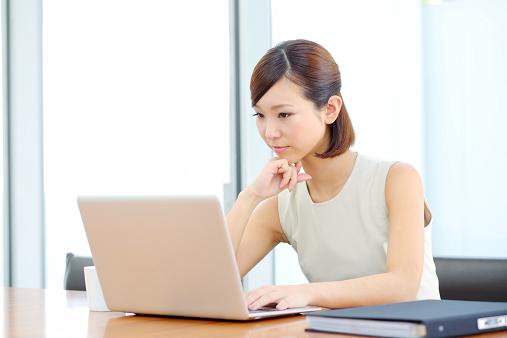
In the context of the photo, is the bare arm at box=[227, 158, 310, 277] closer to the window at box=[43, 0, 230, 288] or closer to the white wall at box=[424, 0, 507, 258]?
the white wall at box=[424, 0, 507, 258]

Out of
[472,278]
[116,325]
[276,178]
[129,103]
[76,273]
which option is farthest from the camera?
[129,103]

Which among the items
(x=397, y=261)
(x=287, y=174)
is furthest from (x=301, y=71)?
(x=397, y=261)

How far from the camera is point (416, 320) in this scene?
4.11ft

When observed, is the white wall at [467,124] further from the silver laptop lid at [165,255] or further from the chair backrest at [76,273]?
the silver laptop lid at [165,255]

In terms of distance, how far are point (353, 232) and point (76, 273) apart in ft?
3.14

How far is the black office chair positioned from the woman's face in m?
0.47

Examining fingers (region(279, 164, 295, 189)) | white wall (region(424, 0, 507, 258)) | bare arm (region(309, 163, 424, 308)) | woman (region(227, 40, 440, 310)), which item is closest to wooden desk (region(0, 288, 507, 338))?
bare arm (region(309, 163, 424, 308))

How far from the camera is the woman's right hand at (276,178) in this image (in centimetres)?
217

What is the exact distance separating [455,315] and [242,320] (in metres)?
0.45

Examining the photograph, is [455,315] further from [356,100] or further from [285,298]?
[356,100]

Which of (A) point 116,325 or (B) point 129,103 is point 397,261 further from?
(B) point 129,103

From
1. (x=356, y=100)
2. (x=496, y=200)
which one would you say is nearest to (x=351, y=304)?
(x=496, y=200)

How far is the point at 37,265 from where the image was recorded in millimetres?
4871

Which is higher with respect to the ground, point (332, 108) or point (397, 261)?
point (332, 108)
